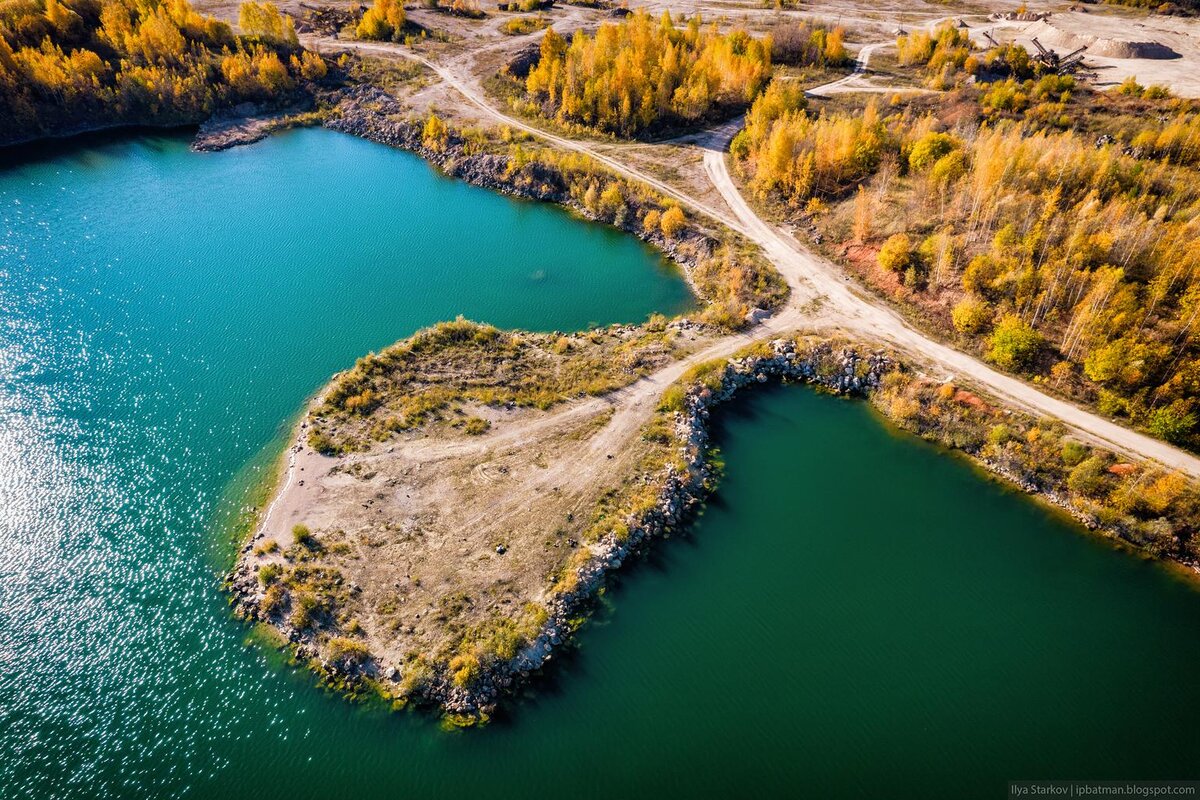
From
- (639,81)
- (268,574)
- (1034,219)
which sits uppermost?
(639,81)

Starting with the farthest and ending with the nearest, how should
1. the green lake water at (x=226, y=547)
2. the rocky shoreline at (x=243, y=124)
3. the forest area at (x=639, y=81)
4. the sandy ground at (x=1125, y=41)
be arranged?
the sandy ground at (x=1125, y=41), the rocky shoreline at (x=243, y=124), the forest area at (x=639, y=81), the green lake water at (x=226, y=547)

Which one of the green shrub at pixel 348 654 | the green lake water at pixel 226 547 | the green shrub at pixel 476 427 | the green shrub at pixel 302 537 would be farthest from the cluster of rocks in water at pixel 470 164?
the green shrub at pixel 348 654

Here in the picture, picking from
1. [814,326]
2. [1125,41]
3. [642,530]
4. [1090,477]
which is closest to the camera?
[642,530]

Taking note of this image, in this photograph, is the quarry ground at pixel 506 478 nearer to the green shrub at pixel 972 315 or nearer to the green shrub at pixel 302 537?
the green shrub at pixel 302 537

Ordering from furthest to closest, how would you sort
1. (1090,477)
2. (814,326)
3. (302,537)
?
(814,326) < (1090,477) < (302,537)

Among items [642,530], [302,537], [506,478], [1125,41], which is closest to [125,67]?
[302,537]

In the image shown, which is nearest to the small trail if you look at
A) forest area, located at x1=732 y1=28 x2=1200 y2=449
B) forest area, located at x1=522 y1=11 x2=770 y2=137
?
forest area, located at x1=732 y1=28 x2=1200 y2=449

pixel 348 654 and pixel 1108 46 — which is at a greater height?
pixel 1108 46

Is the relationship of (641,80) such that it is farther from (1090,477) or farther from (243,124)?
(1090,477)

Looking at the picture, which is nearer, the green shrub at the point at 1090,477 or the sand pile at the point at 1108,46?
the green shrub at the point at 1090,477
